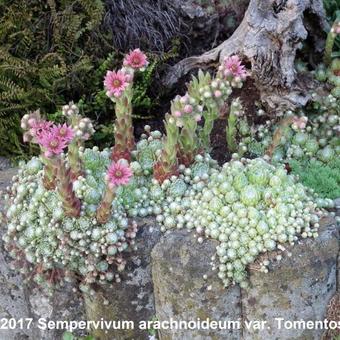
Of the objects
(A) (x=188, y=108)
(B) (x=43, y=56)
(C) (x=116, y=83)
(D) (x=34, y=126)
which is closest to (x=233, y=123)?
Result: (A) (x=188, y=108)

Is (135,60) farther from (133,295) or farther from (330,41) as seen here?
(330,41)

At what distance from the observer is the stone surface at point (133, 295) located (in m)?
3.12

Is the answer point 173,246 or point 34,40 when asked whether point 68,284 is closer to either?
point 173,246

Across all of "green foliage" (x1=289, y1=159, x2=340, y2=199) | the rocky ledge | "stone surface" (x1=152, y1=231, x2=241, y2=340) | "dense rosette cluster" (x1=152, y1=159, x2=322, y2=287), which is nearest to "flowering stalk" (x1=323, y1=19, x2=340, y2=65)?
"green foliage" (x1=289, y1=159, x2=340, y2=199)

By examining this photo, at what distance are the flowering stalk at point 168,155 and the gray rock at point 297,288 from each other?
2.25ft

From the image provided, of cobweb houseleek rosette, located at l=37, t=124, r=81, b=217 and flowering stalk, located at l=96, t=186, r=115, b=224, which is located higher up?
cobweb houseleek rosette, located at l=37, t=124, r=81, b=217

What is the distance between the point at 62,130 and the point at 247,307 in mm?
1270

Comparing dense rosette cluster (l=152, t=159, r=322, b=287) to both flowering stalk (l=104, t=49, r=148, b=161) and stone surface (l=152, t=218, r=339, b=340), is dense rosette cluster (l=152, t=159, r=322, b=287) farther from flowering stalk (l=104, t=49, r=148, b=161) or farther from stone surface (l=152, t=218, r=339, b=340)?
flowering stalk (l=104, t=49, r=148, b=161)

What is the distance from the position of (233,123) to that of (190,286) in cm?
101

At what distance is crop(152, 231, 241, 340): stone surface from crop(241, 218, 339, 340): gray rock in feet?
0.36

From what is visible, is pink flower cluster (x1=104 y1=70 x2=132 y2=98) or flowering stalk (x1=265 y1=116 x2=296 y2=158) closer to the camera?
pink flower cluster (x1=104 y1=70 x2=132 y2=98)

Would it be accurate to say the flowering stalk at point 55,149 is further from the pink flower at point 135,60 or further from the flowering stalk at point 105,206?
the pink flower at point 135,60

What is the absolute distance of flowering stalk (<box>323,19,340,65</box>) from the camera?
3773 millimetres

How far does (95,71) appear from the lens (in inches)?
155
